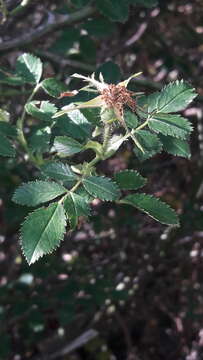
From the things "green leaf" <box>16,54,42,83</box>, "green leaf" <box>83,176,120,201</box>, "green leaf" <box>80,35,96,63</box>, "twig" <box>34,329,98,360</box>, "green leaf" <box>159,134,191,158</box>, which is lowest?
"twig" <box>34,329,98,360</box>

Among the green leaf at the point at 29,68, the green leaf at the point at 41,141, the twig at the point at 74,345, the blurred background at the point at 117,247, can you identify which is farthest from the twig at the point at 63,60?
the twig at the point at 74,345

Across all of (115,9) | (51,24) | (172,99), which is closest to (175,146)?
(172,99)

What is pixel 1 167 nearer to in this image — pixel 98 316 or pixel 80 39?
pixel 80 39

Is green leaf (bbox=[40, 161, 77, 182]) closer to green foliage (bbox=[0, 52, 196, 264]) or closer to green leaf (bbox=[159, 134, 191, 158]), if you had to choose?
green foliage (bbox=[0, 52, 196, 264])

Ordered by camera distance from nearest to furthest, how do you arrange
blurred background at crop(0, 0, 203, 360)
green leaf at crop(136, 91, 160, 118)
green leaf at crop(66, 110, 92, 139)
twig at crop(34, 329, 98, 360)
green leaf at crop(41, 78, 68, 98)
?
green leaf at crop(136, 91, 160, 118)
green leaf at crop(66, 110, 92, 139)
green leaf at crop(41, 78, 68, 98)
blurred background at crop(0, 0, 203, 360)
twig at crop(34, 329, 98, 360)

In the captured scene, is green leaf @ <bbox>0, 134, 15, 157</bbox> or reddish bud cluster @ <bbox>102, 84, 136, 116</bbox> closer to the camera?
reddish bud cluster @ <bbox>102, 84, 136, 116</bbox>

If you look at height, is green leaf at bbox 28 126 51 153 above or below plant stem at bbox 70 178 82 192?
below

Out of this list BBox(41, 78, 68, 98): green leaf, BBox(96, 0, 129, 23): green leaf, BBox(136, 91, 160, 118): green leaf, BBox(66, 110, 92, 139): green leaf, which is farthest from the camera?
BBox(96, 0, 129, 23): green leaf

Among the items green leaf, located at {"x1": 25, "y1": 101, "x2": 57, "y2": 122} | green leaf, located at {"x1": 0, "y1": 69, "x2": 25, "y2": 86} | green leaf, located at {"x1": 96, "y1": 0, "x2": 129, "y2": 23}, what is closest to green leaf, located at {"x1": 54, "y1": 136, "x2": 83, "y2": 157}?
green leaf, located at {"x1": 25, "y1": 101, "x2": 57, "y2": 122}
